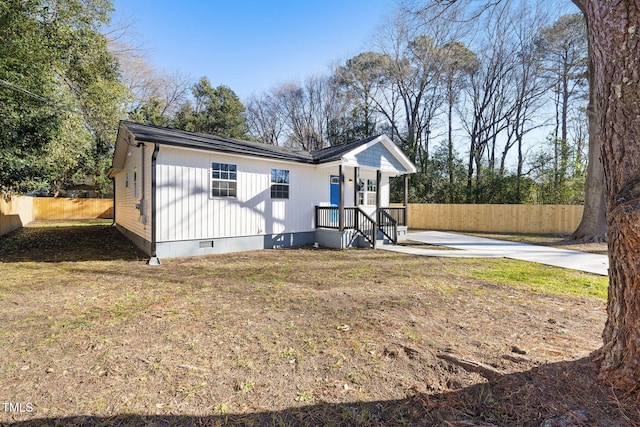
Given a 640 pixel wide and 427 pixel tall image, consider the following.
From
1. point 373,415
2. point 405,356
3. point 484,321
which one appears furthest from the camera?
point 484,321

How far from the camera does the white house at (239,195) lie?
7.67 metres

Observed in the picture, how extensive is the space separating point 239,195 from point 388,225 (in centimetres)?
570

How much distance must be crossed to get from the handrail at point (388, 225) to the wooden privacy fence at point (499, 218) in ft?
25.5

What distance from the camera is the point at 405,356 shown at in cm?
278

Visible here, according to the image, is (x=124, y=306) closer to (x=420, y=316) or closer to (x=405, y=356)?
(x=405, y=356)

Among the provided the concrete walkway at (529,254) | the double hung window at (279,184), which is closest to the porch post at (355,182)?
the concrete walkway at (529,254)

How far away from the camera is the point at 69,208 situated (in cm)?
2262

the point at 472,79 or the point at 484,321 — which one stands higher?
the point at 472,79

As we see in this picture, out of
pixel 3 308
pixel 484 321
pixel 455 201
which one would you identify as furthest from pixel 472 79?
pixel 3 308

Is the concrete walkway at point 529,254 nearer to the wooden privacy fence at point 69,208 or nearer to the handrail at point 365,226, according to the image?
the handrail at point 365,226

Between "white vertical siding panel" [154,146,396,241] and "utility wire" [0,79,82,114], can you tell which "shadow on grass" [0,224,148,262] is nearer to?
"white vertical siding panel" [154,146,396,241]

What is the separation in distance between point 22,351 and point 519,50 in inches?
1057

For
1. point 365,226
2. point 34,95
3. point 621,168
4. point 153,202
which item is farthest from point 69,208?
point 621,168

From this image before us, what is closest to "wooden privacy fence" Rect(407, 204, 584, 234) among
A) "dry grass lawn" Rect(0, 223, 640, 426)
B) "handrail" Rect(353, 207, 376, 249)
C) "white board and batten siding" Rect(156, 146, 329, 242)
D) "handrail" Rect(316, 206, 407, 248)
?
"handrail" Rect(316, 206, 407, 248)
